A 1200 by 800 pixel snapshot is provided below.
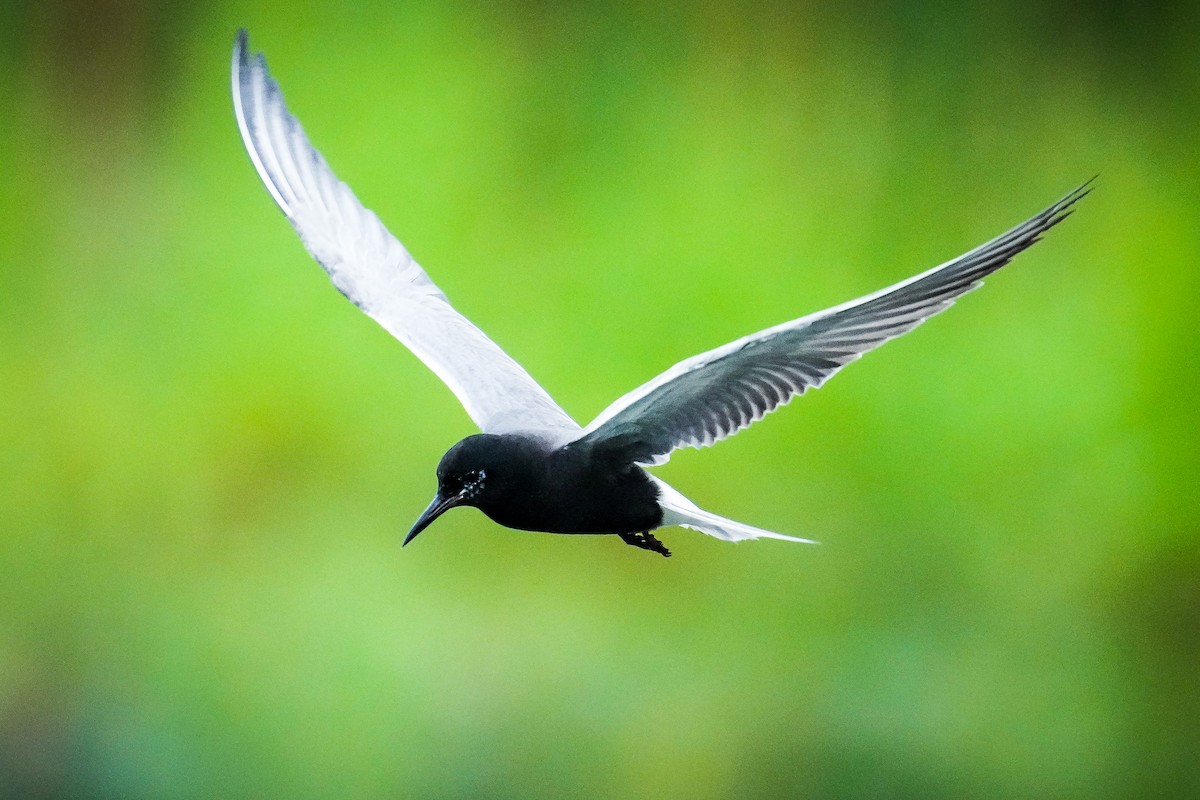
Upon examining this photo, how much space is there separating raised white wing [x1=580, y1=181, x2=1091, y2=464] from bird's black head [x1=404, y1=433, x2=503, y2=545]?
0.07m

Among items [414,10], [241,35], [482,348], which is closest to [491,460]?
[482,348]

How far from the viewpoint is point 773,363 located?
95 cm

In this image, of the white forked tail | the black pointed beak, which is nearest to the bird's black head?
the black pointed beak

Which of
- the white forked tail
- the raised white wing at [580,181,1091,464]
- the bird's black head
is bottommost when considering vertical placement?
the bird's black head

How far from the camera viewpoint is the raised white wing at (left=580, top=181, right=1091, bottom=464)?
32.9 inches

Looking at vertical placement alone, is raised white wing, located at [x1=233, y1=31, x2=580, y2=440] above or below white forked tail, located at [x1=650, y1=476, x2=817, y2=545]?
above

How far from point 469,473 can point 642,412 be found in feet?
0.45

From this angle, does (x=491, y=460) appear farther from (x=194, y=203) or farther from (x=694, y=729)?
(x=194, y=203)

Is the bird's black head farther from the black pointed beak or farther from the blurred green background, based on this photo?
the blurred green background

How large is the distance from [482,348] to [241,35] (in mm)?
428

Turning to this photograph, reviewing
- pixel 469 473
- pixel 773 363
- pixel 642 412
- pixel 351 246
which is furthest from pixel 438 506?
pixel 351 246

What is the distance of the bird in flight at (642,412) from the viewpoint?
0.86m

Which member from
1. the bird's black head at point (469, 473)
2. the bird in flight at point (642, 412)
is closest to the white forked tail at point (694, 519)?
the bird in flight at point (642, 412)

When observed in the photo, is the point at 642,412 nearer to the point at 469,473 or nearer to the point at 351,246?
the point at 469,473
